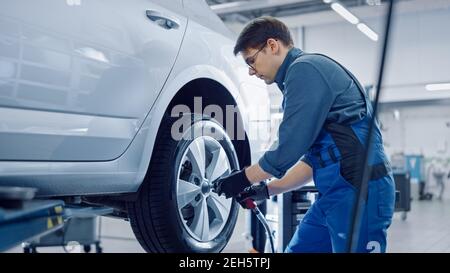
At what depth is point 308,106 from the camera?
142 centimetres

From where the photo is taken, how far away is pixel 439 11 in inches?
381

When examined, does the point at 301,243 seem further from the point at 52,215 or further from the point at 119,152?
the point at 52,215

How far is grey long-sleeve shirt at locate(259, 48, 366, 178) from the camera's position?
56.1 inches

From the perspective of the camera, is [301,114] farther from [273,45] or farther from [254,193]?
[254,193]

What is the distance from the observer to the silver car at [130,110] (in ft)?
3.83

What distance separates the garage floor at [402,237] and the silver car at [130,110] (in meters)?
2.44

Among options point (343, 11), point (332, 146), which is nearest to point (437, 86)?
point (343, 11)

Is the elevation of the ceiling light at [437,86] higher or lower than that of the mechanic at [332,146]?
higher

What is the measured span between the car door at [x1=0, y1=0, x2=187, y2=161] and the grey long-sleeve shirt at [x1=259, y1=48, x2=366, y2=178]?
16.5 inches

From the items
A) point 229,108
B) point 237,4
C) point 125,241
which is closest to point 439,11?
point 237,4

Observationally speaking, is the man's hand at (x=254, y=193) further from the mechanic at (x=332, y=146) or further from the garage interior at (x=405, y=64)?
the garage interior at (x=405, y=64)

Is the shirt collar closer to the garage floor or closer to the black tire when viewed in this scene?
the black tire

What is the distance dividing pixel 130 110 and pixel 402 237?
4215 millimetres

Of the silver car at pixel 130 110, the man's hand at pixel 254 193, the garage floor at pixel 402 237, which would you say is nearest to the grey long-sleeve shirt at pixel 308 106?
the man's hand at pixel 254 193
